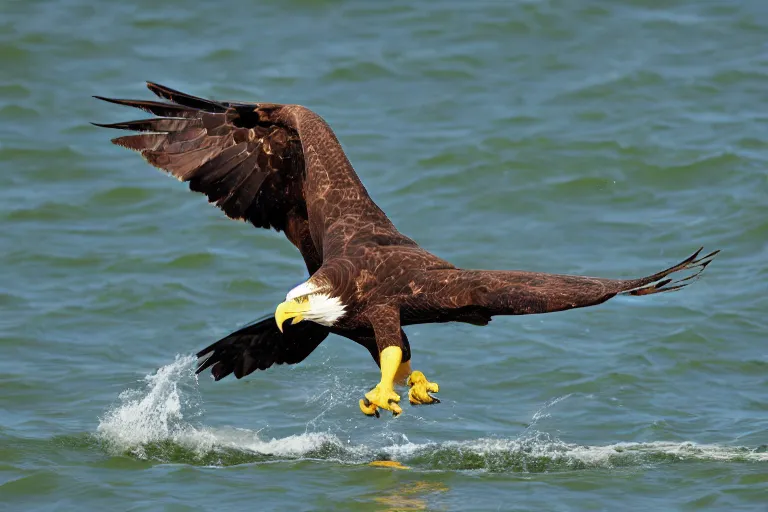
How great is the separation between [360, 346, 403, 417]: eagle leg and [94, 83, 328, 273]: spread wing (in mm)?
1716

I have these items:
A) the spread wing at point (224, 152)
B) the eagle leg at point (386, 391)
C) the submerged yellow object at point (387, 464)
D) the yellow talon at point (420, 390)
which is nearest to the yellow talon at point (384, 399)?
the eagle leg at point (386, 391)

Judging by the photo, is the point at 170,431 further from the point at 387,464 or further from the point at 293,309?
the point at 293,309

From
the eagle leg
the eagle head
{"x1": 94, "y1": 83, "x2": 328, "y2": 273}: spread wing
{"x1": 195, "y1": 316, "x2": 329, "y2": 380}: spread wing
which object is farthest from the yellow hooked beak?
{"x1": 94, "y1": 83, "x2": 328, "y2": 273}: spread wing

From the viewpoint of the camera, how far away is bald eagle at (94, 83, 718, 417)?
24.4 ft

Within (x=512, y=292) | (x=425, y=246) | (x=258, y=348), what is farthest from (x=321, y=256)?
(x=425, y=246)

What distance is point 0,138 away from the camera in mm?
14570

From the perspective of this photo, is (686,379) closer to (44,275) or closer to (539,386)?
(539,386)

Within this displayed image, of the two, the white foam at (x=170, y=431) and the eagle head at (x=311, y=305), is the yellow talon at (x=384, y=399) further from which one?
the white foam at (x=170, y=431)

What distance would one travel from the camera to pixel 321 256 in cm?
905

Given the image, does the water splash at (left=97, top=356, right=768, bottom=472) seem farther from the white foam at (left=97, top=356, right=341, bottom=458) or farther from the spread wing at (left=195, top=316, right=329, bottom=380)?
the spread wing at (left=195, top=316, right=329, bottom=380)

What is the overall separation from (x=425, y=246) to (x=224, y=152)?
11.7ft

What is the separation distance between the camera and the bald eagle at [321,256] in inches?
292

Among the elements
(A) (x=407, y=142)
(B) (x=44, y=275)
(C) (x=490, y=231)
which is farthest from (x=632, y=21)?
(B) (x=44, y=275)

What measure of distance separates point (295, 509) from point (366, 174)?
6.39 m
